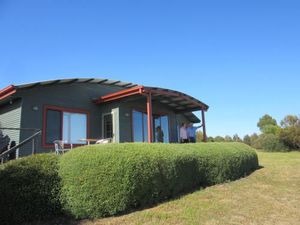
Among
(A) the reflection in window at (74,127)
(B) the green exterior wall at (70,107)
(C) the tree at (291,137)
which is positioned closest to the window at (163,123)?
(B) the green exterior wall at (70,107)

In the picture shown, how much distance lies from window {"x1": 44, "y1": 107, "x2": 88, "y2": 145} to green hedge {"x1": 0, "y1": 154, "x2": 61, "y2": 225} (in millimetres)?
Answer: 5835

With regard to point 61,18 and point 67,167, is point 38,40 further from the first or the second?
point 67,167

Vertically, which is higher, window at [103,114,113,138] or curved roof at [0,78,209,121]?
curved roof at [0,78,209,121]

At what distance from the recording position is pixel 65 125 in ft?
41.5

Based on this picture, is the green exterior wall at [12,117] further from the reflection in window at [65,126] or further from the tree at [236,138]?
the tree at [236,138]

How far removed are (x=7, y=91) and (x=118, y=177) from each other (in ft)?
23.8

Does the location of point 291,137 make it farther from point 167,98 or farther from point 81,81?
point 81,81

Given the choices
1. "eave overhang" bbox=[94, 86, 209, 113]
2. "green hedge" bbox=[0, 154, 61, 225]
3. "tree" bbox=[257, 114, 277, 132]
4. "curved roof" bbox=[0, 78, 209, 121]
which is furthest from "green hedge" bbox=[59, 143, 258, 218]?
"tree" bbox=[257, 114, 277, 132]

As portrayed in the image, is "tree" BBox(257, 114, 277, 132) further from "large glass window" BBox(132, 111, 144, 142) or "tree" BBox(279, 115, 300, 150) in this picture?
"large glass window" BBox(132, 111, 144, 142)

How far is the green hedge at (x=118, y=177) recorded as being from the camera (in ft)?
19.8

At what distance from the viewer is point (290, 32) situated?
12.5m

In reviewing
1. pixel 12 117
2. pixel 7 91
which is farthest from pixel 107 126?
pixel 7 91

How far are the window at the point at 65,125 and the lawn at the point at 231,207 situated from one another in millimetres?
6763

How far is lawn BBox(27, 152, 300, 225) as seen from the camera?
593 cm
